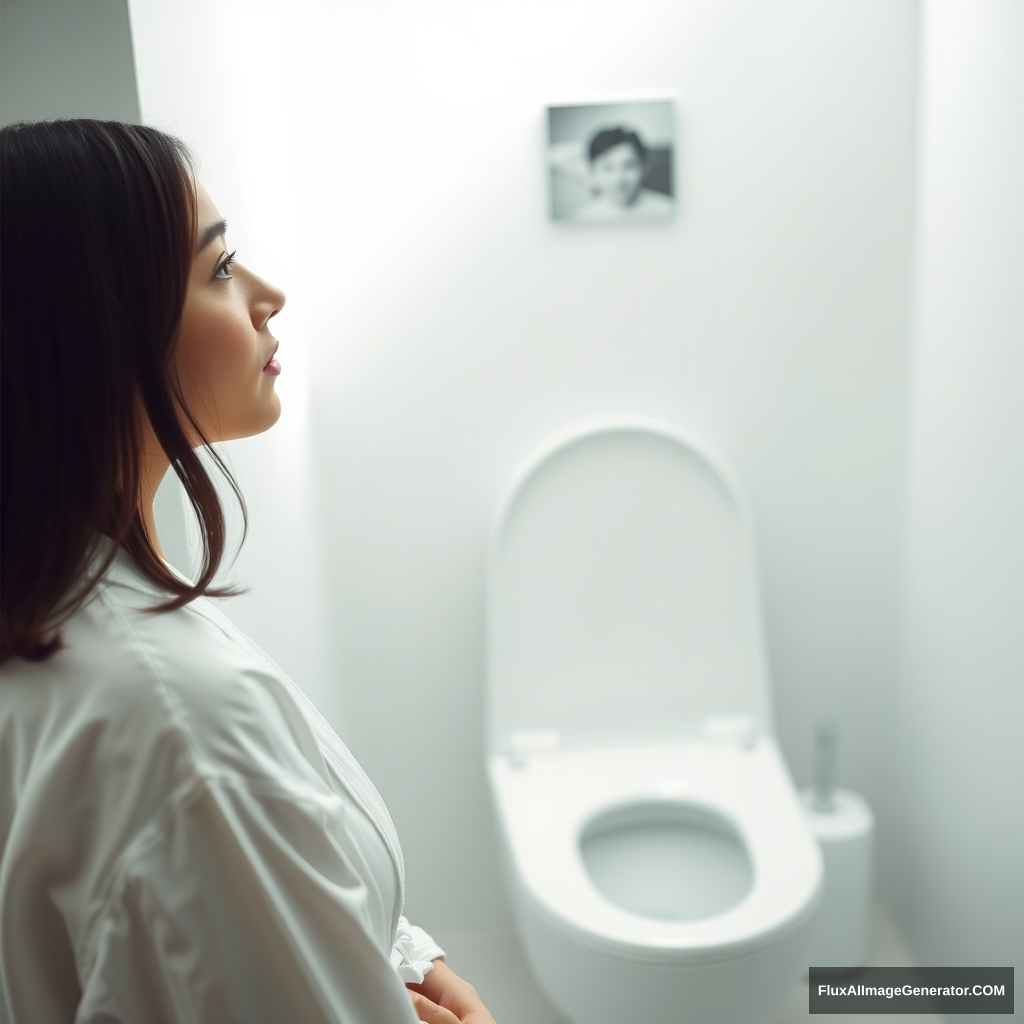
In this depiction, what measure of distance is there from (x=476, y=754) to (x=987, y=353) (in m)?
1.03

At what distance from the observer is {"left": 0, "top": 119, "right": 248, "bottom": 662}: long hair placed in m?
0.57

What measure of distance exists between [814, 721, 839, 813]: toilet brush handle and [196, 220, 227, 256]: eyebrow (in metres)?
1.34

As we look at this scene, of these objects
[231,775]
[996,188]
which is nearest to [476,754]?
[996,188]

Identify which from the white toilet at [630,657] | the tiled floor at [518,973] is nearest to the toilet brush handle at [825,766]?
the white toilet at [630,657]

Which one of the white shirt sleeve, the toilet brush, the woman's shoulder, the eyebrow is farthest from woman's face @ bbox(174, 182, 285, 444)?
the toilet brush

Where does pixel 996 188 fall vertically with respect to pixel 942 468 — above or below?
above

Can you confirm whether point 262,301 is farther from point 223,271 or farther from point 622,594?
point 622,594

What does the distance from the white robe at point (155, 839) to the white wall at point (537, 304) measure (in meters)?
0.85

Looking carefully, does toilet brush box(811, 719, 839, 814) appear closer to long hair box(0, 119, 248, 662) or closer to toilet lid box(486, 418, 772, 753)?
toilet lid box(486, 418, 772, 753)

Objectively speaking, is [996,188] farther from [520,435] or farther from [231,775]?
[231,775]

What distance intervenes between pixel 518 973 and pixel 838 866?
22.4 inches

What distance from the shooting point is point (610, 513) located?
165 centimetres

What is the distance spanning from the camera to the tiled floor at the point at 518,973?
164cm

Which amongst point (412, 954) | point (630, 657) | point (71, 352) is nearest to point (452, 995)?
point (412, 954)
